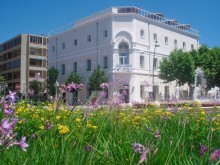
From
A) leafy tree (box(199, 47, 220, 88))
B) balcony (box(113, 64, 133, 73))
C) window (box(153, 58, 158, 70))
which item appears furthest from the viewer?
window (box(153, 58, 158, 70))

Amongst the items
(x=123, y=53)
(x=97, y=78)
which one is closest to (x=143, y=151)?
(x=97, y=78)

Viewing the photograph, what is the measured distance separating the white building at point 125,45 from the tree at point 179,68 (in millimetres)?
1544

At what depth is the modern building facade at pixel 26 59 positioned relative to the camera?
58.2 metres

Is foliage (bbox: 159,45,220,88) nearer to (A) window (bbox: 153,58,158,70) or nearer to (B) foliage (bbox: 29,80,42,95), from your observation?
(A) window (bbox: 153,58,158,70)

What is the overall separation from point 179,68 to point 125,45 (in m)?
6.29

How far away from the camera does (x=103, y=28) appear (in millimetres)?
36812

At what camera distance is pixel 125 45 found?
→ 3622 cm

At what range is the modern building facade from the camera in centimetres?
5825

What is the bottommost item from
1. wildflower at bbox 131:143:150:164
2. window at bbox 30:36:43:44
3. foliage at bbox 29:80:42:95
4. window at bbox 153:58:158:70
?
wildflower at bbox 131:143:150:164

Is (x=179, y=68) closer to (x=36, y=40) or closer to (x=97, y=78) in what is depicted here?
(x=97, y=78)

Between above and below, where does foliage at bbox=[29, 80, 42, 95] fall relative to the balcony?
below

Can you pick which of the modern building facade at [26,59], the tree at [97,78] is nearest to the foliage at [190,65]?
the tree at [97,78]

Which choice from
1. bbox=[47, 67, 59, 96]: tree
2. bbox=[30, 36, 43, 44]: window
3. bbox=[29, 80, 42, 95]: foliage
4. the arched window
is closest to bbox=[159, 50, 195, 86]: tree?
the arched window

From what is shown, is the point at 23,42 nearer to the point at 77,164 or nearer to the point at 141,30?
the point at 141,30
